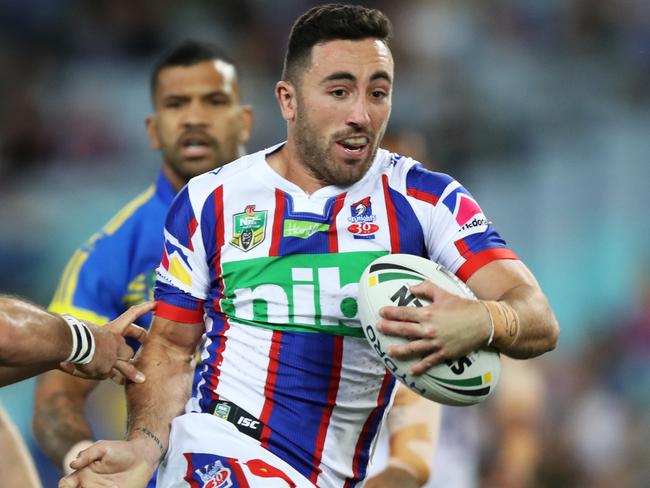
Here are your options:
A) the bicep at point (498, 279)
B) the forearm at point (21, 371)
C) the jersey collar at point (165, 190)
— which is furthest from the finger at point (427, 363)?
the jersey collar at point (165, 190)

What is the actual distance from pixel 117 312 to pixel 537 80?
655cm

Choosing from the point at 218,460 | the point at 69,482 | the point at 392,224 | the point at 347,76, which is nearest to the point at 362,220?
the point at 392,224

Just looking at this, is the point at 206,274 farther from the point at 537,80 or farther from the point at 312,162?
the point at 537,80

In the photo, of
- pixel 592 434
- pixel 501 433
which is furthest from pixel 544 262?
pixel 501 433

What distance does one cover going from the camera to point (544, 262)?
34.5 ft

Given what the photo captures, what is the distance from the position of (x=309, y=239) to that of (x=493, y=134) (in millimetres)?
7261

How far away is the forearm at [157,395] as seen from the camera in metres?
4.02

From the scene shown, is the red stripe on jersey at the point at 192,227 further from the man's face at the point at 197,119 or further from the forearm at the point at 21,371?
the man's face at the point at 197,119

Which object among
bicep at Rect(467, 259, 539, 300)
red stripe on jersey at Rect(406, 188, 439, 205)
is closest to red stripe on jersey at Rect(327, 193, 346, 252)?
red stripe on jersey at Rect(406, 188, 439, 205)

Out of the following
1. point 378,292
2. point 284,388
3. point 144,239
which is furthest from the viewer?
point 144,239

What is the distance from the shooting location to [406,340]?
3432mm

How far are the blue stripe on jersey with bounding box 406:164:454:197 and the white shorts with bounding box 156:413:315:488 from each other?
1034mm

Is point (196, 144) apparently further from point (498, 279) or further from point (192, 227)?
point (498, 279)

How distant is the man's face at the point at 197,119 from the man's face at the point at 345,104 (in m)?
1.67
